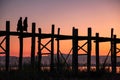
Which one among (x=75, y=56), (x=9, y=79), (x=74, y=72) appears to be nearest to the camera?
(x=9, y=79)

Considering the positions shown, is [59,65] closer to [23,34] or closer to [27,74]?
[23,34]

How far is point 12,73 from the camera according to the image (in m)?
22.0

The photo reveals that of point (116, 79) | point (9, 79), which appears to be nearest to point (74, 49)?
point (116, 79)

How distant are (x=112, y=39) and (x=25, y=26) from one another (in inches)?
322

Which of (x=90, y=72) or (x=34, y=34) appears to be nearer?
(x=90, y=72)

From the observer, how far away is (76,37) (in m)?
30.7

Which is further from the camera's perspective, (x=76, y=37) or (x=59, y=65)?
(x=76, y=37)

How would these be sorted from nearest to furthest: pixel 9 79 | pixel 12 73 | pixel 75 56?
pixel 9 79, pixel 12 73, pixel 75 56

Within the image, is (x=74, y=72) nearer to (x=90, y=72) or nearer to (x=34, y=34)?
(x=90, y=72)

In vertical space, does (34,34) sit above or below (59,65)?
above

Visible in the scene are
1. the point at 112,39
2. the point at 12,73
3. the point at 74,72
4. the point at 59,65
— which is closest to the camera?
the point at 12,73

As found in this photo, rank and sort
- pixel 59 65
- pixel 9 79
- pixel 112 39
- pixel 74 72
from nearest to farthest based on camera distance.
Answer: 1. pixel 9 79
2. pixel 74 72
3. pixel 59 65
4. pixel 112 39

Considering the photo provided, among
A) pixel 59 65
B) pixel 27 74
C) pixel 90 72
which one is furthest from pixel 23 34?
pixel 27 74

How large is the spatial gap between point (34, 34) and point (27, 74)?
309 inches
